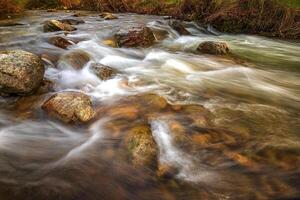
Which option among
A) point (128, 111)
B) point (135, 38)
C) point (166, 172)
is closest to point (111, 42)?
point (135, 38)

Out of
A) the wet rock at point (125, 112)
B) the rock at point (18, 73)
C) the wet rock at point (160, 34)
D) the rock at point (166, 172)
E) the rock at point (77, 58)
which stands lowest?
the wet rock at point (160, 34)

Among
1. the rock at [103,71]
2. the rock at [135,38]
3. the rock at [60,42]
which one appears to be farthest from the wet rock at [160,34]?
the rock at [103,71]

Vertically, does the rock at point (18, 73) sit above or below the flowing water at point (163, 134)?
above

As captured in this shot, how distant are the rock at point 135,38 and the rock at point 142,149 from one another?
20.0 feet

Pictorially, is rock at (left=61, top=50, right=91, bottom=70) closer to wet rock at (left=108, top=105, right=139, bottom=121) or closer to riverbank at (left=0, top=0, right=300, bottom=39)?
wet rock at (left=108, top=105, right=139, bottom=121)

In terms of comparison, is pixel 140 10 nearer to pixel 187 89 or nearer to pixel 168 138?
pixel 187 89

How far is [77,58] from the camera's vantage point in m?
8.22

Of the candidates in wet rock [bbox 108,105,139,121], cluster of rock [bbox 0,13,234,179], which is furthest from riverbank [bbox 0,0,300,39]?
wet rock [bbox 108,105,139,121]

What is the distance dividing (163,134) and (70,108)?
155 cm

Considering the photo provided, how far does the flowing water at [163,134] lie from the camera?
3.91m

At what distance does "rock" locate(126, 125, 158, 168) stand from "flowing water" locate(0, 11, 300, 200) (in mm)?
93

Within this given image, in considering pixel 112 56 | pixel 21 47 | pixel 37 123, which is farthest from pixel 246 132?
pixel 21 47

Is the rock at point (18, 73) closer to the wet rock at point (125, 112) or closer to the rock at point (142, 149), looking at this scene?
the wet rock at point (125, 112)

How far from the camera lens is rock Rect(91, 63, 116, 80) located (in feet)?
24.8
